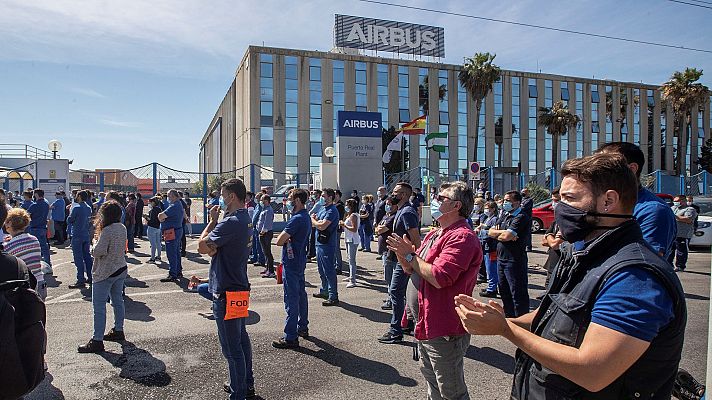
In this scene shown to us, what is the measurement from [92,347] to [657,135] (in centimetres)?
6180

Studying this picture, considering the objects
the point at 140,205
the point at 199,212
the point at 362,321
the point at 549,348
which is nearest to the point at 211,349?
the point at 362,321

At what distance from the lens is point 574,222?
1970 millimetres

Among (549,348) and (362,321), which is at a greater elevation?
(549,348)

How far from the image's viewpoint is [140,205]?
56.7ft

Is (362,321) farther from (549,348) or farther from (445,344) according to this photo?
(549,348)

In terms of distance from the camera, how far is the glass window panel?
4016 centimetres

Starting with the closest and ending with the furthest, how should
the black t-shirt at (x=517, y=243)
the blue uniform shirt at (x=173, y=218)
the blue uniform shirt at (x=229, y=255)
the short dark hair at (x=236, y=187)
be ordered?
the blue uniform shirt at (x=229, y=255) < the short dark hair at (x=236, y=187) < the black t-shirt at (x=517, y=243) < the blue uniform shirt at (x=173, y=218)

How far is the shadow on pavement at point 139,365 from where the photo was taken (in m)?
4.77

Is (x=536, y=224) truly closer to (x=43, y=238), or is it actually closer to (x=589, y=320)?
(x=43, y=238)

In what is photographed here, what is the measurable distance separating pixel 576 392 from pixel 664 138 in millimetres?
63431

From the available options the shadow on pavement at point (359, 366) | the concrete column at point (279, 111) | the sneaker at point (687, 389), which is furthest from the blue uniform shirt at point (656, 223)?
the concrete column at point (279, 111)

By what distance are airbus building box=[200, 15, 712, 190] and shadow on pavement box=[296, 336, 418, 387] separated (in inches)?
1277

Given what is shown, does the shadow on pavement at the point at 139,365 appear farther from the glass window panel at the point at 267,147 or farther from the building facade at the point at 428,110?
the glass window panel at the point at 267,147

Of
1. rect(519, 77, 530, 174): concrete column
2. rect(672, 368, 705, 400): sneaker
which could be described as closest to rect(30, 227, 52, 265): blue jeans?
rect(672, 368, 705, 400): sneaker
